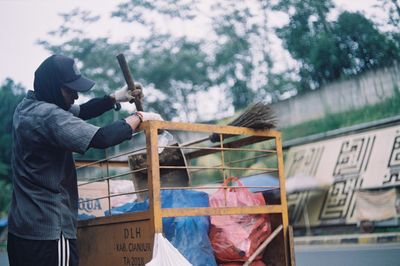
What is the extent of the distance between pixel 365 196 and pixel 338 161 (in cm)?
183

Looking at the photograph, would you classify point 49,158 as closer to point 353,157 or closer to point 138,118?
point 138,118

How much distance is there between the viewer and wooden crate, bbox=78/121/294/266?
8.68 ft

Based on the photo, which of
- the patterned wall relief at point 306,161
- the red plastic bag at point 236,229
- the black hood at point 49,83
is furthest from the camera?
the patterned wall relief at point 306,161

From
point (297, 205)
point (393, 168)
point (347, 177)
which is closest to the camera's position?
point (393, 168)

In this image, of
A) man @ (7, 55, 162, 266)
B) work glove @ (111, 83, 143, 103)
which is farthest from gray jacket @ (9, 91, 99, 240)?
work glove @ (111, 83, 143, 103)

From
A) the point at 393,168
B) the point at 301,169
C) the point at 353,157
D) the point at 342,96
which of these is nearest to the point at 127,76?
the point at 393,168

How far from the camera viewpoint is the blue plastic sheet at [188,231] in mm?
2877

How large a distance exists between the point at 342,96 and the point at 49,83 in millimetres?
17126

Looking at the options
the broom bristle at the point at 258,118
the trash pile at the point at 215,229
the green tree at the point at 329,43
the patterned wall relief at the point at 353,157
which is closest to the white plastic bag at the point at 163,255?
the trash pile at the point at 215,229

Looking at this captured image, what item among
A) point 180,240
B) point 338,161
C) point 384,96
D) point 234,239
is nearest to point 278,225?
point 234,239

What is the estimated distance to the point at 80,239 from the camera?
335 centimetres

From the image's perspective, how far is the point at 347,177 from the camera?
50.9 ft

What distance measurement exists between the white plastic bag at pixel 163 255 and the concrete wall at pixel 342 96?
15.0 metres

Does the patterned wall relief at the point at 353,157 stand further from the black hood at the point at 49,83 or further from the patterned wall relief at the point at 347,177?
the black hood at the point at 49,83
